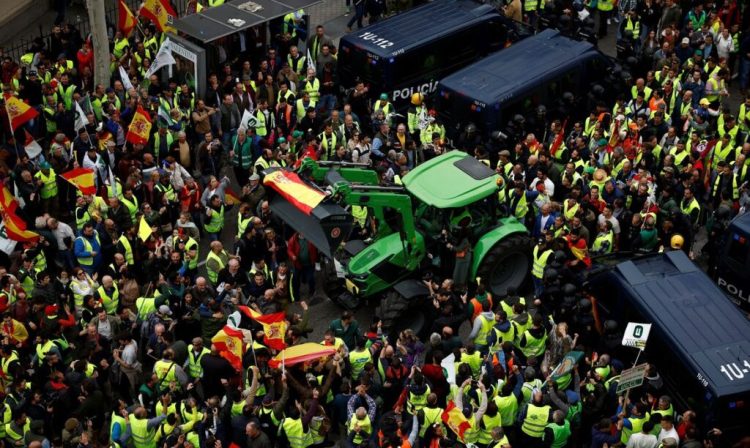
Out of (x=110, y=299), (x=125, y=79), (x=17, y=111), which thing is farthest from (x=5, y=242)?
(x=125, y=79)

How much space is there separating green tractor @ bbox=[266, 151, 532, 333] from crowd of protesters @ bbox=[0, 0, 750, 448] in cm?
43

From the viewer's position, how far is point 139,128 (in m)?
22.1

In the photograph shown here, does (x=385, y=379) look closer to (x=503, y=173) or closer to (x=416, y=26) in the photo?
(x=503, y=173)

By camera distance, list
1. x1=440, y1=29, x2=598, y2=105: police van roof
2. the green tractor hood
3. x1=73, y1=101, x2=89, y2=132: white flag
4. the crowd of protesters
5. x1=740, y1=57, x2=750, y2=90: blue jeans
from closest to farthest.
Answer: the crowd of protesters
the green tractor hood
x1=73, y1=101, x2=89, y2=132: white flag
x1=440, y1=29, x2=598, y2=105: police van roof
x1=740, y1=57, x2=750, y2=90: blue jeans

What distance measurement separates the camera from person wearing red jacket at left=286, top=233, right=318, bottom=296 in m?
19.8

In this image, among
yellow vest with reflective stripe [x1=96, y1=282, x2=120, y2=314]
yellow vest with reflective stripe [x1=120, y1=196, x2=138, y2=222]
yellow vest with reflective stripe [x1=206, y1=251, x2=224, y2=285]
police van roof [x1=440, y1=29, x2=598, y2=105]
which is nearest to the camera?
yellow vest with reflective stripe [x1=96, y1=282, x2=120, y2=314]

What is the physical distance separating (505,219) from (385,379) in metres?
4.21

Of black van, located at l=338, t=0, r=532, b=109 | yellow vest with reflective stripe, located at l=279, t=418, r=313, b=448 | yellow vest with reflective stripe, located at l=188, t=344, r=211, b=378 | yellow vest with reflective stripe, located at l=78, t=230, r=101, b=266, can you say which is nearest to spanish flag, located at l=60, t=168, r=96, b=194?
yellow vest with reflective stripe, located at l=78, t=230, r=101, b=266

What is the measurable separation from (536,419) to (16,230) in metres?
9.19

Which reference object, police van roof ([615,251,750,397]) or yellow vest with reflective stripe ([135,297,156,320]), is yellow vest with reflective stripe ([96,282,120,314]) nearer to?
yellow vest with reflective stripe ([135,297,156,320])

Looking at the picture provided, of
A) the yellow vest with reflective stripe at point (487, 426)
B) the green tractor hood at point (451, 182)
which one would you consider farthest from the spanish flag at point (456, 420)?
the green tractor hood at point (451, 182)

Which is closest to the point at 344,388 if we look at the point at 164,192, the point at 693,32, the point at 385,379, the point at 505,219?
the point at 385,379

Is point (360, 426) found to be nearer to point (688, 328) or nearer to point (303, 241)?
point (303, 241)

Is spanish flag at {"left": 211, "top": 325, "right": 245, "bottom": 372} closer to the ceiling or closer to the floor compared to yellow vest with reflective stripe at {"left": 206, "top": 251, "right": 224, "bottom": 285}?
closer to the ceiling
